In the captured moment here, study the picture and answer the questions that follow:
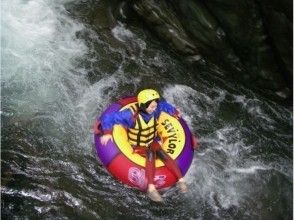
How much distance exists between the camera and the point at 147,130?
19.9ft

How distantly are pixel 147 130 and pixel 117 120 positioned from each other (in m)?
0.43

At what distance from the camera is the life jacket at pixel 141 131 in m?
6.01

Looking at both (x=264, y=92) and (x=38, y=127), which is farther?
(x=264, y=92)

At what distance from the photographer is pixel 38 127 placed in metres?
6.55

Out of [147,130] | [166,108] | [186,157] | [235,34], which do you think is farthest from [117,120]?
[235,34]

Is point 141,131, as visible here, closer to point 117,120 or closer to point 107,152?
point 117,120

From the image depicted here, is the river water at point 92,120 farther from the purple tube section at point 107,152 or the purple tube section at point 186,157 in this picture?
the purple tube section at point 186,157

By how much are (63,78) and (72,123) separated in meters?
0.99

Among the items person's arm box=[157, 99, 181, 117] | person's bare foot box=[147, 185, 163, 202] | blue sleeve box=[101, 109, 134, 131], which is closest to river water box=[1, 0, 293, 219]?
person's bare foot box=[147, 185, 163, 202]

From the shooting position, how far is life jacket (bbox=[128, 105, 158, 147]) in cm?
601

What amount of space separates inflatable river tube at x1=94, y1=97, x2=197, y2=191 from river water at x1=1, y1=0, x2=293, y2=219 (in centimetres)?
32

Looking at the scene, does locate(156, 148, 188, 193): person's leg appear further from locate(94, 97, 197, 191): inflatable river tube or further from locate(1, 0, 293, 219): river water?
locate(1, 0, 293, 219): river water

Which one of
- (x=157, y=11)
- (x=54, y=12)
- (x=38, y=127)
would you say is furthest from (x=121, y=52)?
(x=38, y=127)

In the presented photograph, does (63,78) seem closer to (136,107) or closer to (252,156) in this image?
(136,107)
